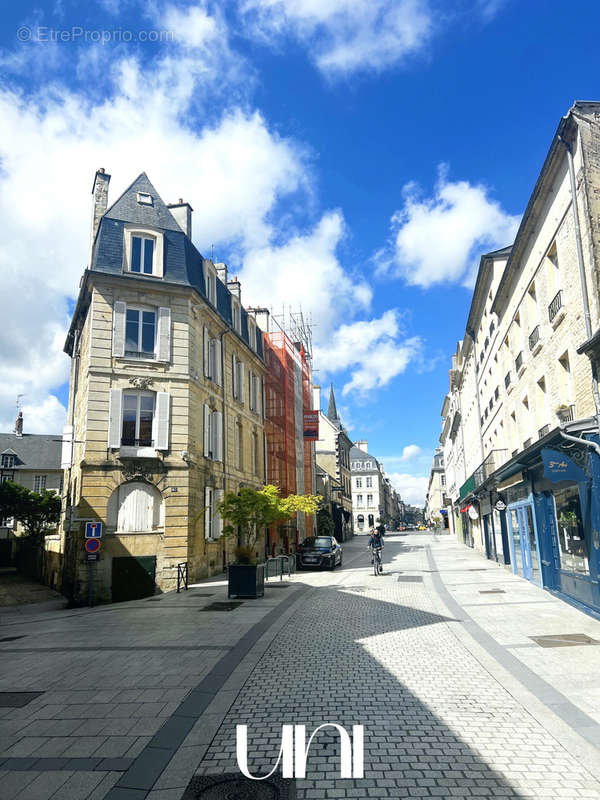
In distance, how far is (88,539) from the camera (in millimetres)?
16172

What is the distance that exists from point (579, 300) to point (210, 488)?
14288 millimetres

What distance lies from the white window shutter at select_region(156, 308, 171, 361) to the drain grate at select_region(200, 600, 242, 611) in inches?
350

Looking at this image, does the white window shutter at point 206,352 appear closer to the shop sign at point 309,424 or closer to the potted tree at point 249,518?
the potted tree at point 249,518

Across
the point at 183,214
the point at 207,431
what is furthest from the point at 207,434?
the point at 183,214

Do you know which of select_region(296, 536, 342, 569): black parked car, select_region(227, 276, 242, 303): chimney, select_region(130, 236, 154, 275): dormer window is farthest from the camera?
select_region(227, 276, 242, 303): chimney

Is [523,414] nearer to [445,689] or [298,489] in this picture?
[445,689]

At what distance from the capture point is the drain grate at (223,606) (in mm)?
13070

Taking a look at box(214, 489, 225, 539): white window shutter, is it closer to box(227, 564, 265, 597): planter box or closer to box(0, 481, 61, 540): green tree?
box(227, 564, 265, 597): planter box

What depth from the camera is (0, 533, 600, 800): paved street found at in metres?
4.39

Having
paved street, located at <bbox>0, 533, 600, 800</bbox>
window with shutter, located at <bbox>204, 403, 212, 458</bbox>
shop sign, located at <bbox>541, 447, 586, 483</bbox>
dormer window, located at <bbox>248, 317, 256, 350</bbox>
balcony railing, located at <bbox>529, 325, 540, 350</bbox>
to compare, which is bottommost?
paved street, located at <bbox>0, 533, 600, 800</bbox>

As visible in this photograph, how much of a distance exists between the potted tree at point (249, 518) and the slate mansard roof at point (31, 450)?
36.1 metres

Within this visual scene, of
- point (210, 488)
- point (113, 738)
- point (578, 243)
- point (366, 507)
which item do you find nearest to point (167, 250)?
point (210, 488)

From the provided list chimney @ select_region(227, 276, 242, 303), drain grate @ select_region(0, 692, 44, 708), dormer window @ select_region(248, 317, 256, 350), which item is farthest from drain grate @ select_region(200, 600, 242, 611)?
chimney @ select_region(227, 276, 242, 303)

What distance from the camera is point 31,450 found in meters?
49.8
